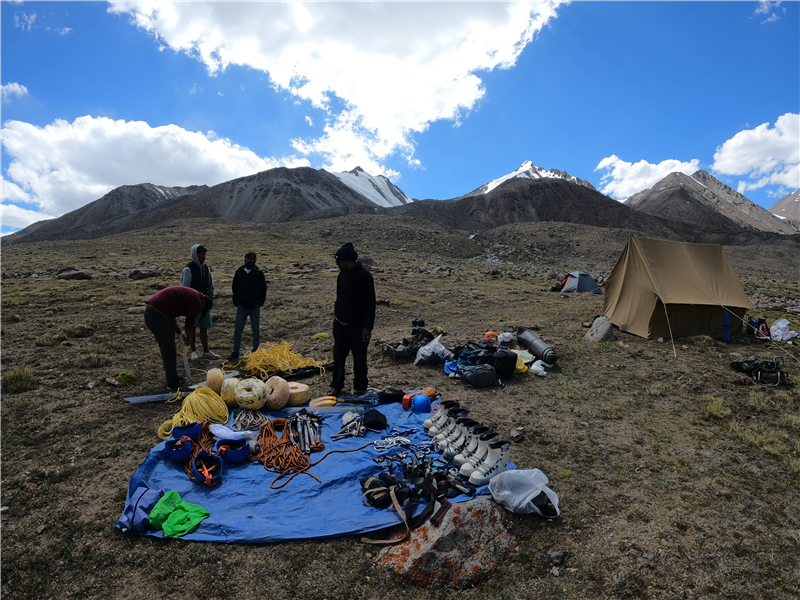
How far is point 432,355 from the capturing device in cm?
749

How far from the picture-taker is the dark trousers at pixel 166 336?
5.64m

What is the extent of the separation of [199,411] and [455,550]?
3.42 metres

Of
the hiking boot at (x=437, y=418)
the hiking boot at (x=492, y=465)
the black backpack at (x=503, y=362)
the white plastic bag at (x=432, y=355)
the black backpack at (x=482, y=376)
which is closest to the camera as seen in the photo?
the hiking boot at (x=492, y=465)

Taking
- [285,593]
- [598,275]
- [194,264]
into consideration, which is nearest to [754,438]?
[285,593]

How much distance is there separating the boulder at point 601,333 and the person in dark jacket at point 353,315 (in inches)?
235

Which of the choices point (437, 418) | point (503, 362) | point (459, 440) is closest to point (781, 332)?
point (503, 362)

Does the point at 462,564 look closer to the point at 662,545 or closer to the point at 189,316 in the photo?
the point at 662,545

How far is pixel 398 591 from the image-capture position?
2.83m

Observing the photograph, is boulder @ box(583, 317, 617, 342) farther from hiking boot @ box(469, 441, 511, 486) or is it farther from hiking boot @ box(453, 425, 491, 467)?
hiking boot @ box(469, 441, 511, 486)

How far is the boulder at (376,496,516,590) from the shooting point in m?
2.90

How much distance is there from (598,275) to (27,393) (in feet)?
77.0

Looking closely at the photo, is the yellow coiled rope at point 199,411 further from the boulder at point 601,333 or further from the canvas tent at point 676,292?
the canvas tent at point 676,292

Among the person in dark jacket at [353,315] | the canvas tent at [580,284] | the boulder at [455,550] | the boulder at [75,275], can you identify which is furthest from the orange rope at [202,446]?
the canvas tent at [580,284]

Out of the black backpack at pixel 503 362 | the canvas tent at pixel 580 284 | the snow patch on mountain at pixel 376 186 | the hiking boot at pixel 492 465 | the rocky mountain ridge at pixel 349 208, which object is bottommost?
the hiking boot at pixel 492 465
